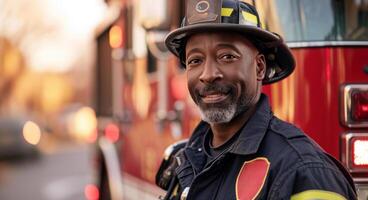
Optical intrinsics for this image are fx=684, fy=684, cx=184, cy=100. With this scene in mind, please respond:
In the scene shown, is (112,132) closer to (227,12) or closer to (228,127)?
(228,127)

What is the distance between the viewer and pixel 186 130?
4.51 m

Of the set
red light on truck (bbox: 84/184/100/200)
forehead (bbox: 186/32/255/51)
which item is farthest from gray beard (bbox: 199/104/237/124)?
red light on truck (bbox: 84/184/100/200)

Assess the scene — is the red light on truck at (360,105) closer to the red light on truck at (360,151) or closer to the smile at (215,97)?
the red light on truck at (360,151)

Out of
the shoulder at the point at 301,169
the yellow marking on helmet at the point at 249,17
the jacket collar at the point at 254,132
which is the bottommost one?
the shoulder at the point at 301,169

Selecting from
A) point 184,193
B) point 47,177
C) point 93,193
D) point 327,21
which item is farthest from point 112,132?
point 47,177

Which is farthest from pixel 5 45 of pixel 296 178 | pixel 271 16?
pixel 296 178

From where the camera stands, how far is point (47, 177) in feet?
56.1

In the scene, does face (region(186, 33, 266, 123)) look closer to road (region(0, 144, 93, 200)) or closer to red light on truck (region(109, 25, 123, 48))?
Answer: red light on truck (region(109, 25, 123, 48))

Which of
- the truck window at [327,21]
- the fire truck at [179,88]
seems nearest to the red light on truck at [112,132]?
the fire truck at [179,88]

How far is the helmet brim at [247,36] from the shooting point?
7.33ft

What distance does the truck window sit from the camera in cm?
314

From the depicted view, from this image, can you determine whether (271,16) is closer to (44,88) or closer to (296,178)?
(296,178)

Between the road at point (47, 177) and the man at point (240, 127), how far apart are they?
8191 mm

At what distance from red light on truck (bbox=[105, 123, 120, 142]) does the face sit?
4537 mm
